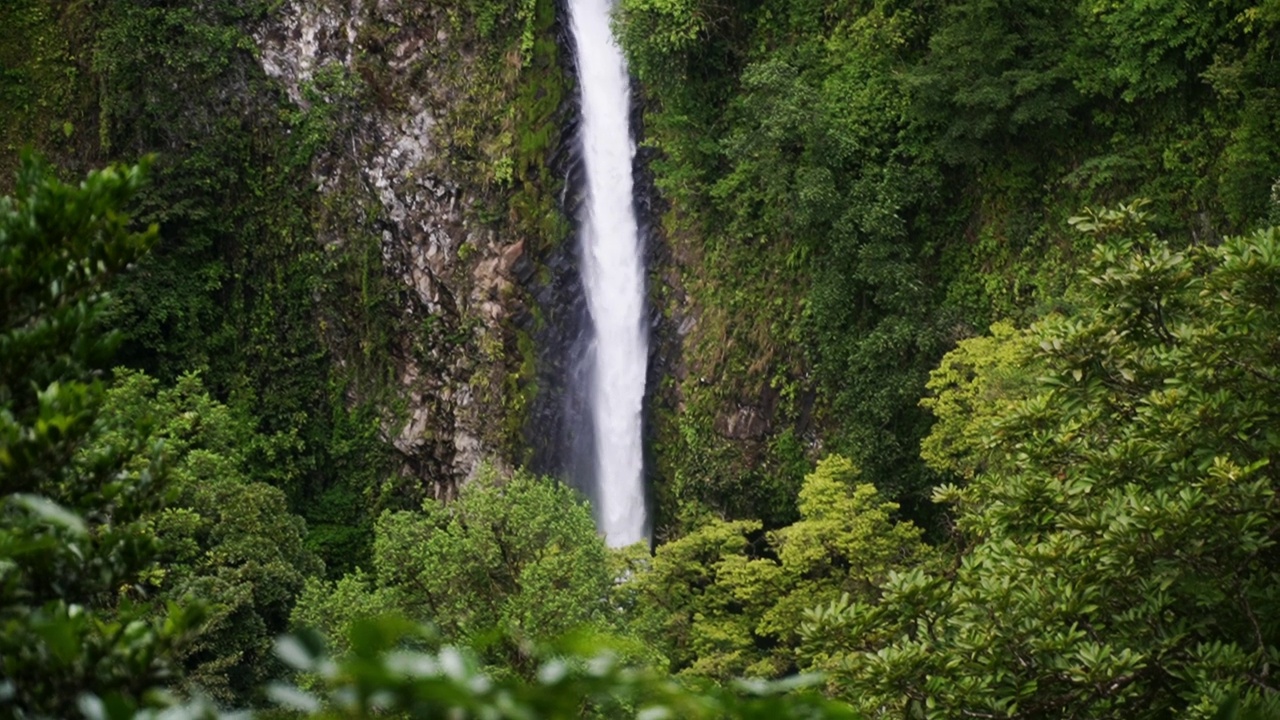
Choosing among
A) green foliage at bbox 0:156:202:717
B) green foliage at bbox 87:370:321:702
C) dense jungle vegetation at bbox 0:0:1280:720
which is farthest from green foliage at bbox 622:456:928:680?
green foliage at bbox 0:156:202:717

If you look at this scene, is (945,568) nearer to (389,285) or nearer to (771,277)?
(771,277)

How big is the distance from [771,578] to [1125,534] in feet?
29.7

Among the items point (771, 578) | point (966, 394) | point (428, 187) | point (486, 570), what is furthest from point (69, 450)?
point (428, 187)

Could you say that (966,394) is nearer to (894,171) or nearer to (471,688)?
(894,171)

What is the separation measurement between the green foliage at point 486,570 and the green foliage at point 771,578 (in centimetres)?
113

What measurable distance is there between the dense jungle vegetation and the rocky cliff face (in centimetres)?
15

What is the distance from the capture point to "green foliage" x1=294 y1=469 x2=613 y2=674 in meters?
13.4

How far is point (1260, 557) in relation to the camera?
20.2ft

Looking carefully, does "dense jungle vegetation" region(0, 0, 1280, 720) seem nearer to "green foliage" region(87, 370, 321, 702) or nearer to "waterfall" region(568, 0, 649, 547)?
"green foliage" region(87, 370, 321, 702)

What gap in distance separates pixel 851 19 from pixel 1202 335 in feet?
41.8

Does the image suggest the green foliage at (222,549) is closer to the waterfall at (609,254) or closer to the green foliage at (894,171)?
the waterfall at (609,254)

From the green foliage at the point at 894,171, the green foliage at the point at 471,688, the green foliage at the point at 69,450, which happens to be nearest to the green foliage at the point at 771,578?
the green foliage at the point at 894,171

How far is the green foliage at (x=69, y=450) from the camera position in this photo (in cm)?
299

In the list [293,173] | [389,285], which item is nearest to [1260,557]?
[389,285]
